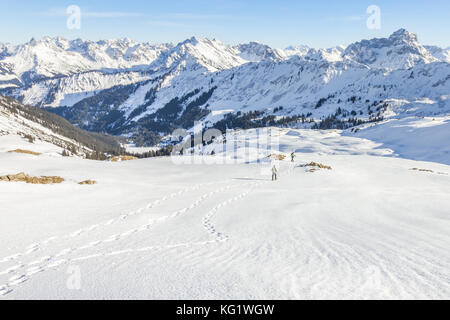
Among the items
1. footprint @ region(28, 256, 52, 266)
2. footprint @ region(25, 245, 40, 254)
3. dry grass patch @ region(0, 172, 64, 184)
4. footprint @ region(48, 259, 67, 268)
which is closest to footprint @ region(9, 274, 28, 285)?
footprint @ region(48, 259, 67, 268)

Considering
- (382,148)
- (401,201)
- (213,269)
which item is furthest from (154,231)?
(382,148)

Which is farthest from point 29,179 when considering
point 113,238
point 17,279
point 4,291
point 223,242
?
point 223,242

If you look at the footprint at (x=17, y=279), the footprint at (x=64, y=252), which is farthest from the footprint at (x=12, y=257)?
the footprint at (x=17, y=279)

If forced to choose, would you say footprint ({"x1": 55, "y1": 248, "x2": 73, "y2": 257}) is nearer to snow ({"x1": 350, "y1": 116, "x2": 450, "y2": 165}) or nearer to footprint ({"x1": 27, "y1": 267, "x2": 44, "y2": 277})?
footprint ({"x1": 27, "y1": 267, "x2": 44, "y2": 277})

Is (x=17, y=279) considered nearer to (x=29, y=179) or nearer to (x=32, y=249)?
(x=32, y=249)

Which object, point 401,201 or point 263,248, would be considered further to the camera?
point 401,201

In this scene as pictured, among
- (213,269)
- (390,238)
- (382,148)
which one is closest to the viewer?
(213,269)

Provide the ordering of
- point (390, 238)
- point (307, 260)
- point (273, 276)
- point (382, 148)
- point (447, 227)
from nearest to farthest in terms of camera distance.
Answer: point (273, 276), point (307, 260), point (390, 238), point (447, 227), point (382, 148)

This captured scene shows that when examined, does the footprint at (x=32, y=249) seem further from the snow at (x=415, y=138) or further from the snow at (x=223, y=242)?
the snow at (x=415, y=138)
